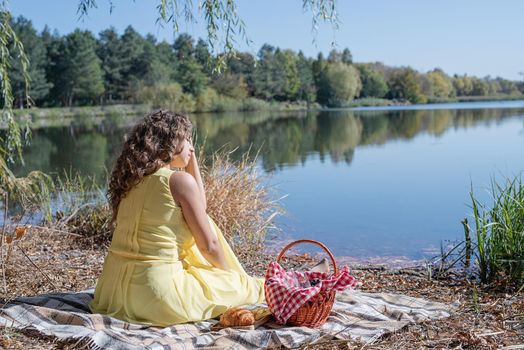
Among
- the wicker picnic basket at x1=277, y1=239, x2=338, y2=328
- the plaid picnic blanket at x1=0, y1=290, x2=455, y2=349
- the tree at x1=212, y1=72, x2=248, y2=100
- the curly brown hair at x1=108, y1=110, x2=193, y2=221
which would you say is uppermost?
the tree at x1=212, y1=72, x2=248, y2=100

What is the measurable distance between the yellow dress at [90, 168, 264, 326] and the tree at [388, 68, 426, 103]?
6870 cm

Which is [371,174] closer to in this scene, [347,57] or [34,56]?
[34,56]

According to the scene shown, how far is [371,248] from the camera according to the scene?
21.3ft

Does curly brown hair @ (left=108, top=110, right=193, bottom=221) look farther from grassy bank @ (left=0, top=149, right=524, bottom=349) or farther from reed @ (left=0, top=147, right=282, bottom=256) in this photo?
reed @ (left=0, top=147, right=282, bottom=256)

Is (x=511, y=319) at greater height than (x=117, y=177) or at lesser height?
lesser

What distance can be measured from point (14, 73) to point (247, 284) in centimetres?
3542

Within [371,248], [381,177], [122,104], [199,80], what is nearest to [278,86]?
[199,80]

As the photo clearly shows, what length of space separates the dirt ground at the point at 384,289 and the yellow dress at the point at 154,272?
0.36m

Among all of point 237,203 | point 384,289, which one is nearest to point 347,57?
point 237,203

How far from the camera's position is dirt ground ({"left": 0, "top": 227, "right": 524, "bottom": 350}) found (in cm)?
269

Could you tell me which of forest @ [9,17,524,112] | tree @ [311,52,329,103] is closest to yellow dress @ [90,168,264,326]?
forest @ [9,17,524,112]

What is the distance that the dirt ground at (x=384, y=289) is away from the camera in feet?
8.82

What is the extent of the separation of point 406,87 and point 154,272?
69.4m

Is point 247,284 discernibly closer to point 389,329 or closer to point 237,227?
point 389,329
